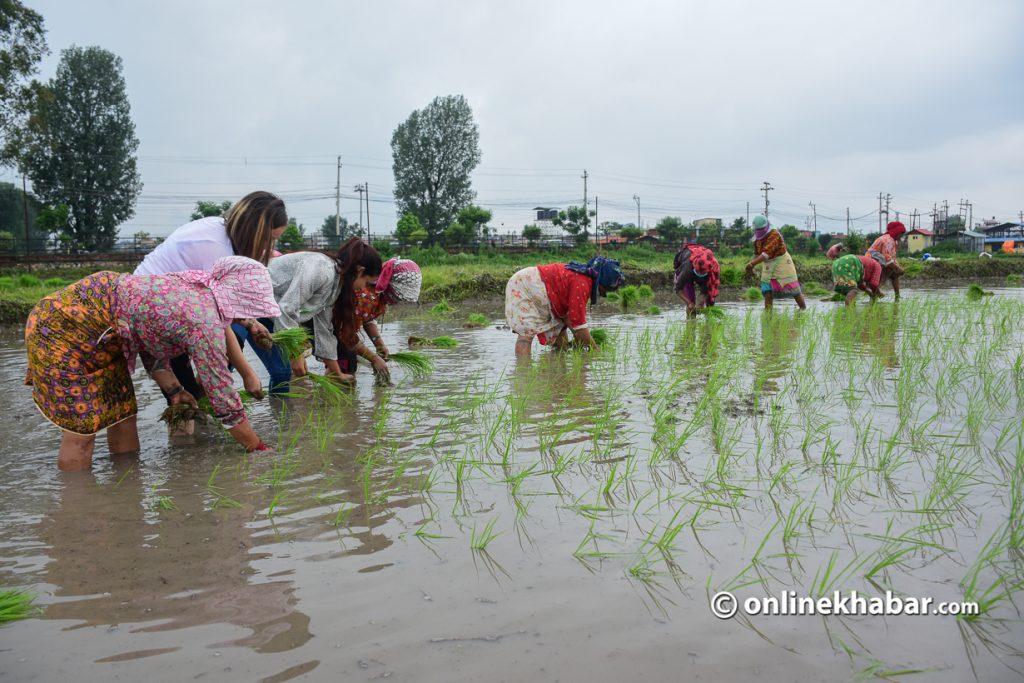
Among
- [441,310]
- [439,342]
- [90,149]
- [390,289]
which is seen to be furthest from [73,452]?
[90,149]

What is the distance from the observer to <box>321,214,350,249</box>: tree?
97.5ft

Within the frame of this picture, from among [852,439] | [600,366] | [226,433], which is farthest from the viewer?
[600,366]

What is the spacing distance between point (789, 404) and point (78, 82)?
35493 millimetres

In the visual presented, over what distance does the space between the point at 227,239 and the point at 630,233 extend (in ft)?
82.4

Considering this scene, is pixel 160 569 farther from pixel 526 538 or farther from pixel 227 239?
pixel 227 239

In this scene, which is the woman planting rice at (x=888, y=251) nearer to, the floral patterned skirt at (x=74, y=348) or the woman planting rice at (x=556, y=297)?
the woman planting rice at (x=556, y=297)

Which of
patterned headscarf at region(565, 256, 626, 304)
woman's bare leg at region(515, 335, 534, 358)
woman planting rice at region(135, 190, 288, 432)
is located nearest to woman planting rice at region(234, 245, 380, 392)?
woman planting rice at region(135, 190, 288, 432)

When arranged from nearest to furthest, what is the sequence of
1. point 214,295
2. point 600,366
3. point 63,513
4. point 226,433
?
point 63,513 < point 214,295 < point 226,433 < point 600,366

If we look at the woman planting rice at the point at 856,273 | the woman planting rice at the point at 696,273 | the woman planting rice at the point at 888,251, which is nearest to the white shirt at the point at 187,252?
the woman planting rice at the point at 696,273

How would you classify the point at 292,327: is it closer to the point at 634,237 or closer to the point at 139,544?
the point at 139,544

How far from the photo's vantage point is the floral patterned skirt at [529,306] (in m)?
5.46

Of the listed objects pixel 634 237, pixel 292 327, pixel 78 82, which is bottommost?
pixel 292 327

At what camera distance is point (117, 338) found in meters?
2.76

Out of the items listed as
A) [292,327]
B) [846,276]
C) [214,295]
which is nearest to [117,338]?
[214,295]
